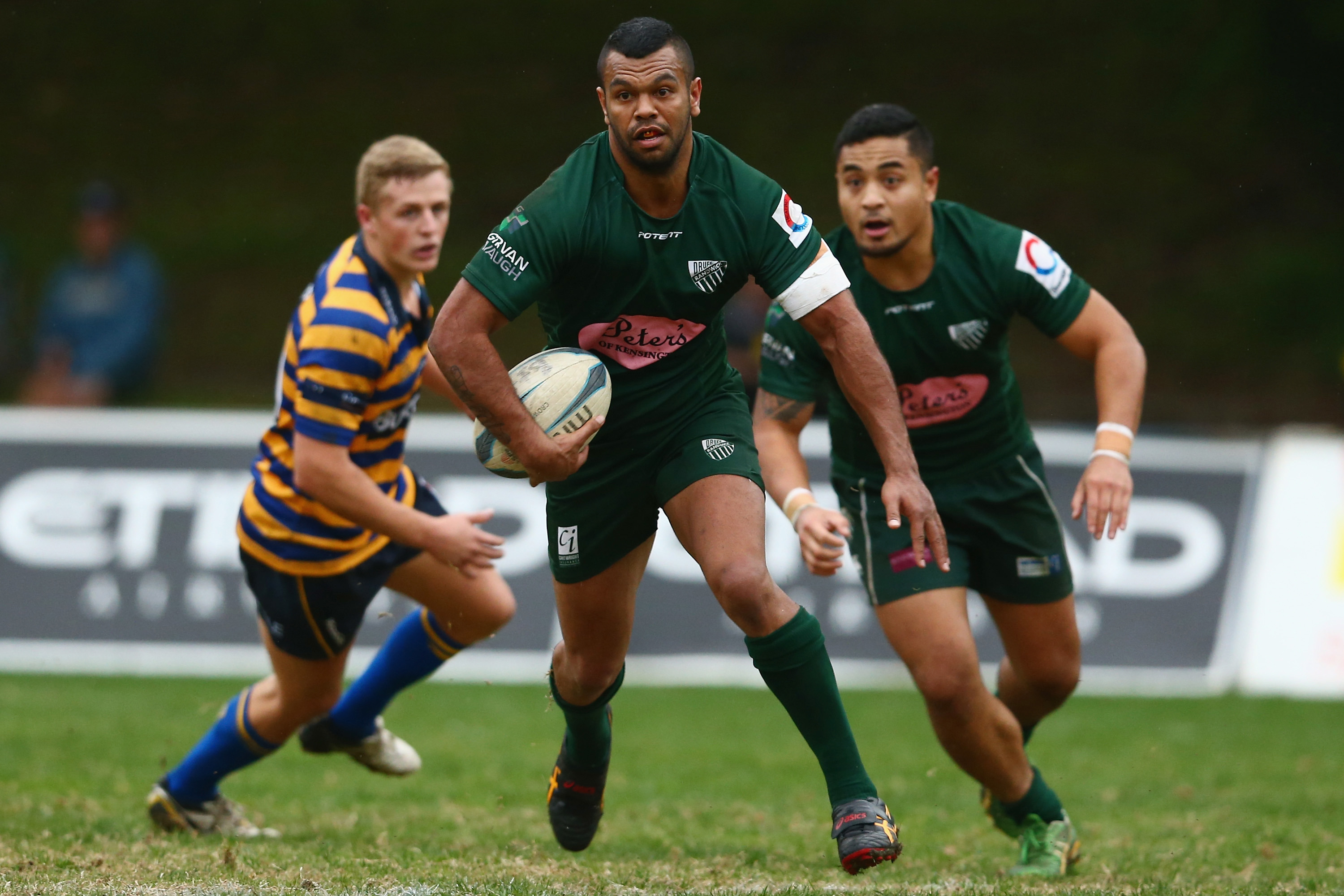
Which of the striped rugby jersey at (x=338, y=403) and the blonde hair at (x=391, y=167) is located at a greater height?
the blonde hair at (x=391, y=167)

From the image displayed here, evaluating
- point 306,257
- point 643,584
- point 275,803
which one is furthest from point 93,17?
point 275,803

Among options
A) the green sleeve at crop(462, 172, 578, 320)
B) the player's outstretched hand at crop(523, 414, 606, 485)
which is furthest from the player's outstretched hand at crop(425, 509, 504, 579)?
the green sleeve at crop(462, 172, 578, 320)

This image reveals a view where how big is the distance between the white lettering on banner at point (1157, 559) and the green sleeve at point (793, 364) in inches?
216

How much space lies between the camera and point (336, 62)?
18406mm

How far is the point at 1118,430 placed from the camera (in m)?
5.45

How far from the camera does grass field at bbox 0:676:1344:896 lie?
5.15 metres

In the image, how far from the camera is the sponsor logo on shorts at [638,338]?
495cm

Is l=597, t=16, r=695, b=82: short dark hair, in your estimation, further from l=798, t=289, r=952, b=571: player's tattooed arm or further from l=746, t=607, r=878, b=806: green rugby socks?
l=746, t=607, r=878, b=806: green rugby socks

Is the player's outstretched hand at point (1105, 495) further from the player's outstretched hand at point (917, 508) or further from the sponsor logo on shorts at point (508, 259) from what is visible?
the sponsor logo on shorts at point (508, 259)

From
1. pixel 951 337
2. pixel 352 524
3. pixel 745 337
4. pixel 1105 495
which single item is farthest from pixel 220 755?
pixel 745 337

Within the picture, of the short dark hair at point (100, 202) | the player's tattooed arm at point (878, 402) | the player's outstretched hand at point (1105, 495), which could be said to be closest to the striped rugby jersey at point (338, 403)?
the player's tattooed arm at point (878, 402)

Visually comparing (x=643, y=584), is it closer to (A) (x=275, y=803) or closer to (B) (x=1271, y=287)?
(A) (x=275, y=803)

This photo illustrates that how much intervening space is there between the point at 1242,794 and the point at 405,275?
15.1 feet

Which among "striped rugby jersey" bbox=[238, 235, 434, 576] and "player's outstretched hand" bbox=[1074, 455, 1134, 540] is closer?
"player's outstretched hand" bbox=[1074, 455, 1134, 540]
